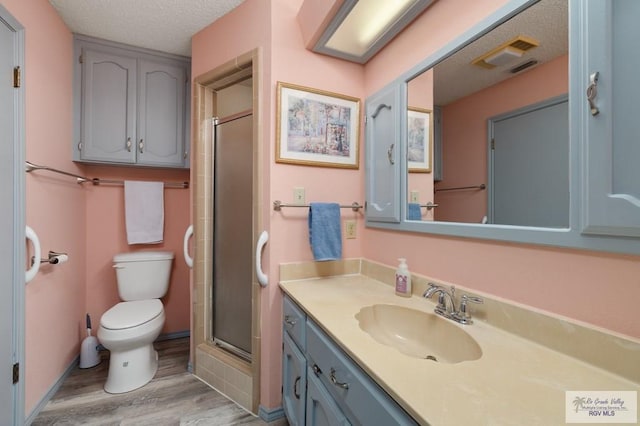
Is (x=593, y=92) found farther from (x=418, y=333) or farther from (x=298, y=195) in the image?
(x=298, y=195)

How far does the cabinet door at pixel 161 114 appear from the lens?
6.90 ft

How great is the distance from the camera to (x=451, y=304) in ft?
3.30

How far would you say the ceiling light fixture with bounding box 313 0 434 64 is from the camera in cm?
120

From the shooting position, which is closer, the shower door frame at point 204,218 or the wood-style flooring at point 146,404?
the wood-style flooring at point 146,404

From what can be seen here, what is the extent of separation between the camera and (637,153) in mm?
580

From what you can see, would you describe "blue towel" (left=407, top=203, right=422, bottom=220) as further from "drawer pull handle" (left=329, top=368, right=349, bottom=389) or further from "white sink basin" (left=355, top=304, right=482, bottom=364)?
"drawer pull handle" (left=329, top=368, right=349, bottom=389)

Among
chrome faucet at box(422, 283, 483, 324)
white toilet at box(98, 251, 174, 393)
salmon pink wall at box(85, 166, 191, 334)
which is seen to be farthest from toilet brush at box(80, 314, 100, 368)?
chrome faucet at box(422, 283, 483, 324)

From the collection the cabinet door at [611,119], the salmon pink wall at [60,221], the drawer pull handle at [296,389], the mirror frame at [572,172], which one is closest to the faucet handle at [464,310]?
the mirror frame at [572,172]

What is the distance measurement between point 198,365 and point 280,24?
2.32 m

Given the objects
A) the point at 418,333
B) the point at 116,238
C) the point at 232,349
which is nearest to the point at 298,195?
the point at 418,333

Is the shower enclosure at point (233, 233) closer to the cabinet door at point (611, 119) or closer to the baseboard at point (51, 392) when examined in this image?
the baseboard at point (51, 392)

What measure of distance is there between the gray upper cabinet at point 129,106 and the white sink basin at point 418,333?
6.63 feet

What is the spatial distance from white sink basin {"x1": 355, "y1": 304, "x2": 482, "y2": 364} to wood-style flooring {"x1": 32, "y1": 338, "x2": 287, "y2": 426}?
92 cm

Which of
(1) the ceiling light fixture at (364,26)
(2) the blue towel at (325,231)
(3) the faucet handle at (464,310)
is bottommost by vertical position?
(3) the faucet handle at (464,310)
